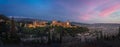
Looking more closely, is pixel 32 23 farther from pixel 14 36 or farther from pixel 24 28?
pixel 14 36

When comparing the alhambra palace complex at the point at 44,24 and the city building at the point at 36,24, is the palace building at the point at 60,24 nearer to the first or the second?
the alhambra palace complex at the point at 44,24

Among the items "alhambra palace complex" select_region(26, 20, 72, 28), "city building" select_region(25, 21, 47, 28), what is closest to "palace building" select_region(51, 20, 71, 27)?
"alhambra palace complex" select_region(26, 20, 72, 28)

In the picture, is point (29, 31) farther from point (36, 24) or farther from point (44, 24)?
point (44, 24)

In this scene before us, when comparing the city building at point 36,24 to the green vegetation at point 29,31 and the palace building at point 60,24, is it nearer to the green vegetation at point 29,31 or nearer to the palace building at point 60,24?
the green vegetation at point 29,31

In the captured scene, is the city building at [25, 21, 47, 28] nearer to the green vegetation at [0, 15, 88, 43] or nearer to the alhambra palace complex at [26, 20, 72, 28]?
the alhambra palace complex at [26, 20, 72, 28]

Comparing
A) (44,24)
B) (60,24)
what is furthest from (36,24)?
(60,24)

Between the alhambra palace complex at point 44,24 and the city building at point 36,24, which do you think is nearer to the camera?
the city building at point 36,24

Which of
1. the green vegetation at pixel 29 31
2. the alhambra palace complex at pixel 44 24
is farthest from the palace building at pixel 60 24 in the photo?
the green vegetation at pixel 29 31

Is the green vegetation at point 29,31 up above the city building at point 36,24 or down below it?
below

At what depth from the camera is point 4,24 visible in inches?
803

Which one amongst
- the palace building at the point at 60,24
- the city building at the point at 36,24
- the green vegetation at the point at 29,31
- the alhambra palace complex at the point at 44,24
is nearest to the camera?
the green vegetation at the point at 29,31

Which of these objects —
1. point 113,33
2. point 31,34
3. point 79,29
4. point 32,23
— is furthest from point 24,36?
point 113,33

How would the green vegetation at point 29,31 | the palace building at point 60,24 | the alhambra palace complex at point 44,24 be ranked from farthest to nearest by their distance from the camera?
the palace building at point 60,24 < the alhambra palace complex at point 44,24 < the green vegetation at point 29,31

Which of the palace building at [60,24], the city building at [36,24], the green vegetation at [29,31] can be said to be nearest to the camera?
the green vegetation at [29,31]
